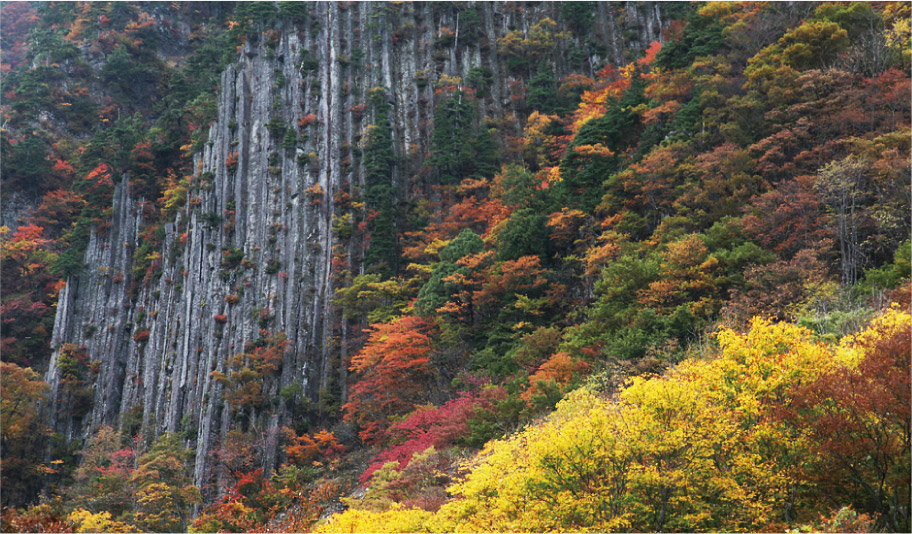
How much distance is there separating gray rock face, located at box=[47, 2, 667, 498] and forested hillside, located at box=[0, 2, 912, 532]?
212 millimetres

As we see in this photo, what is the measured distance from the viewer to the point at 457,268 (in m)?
33.2

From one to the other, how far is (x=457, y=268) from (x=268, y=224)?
1702 cm

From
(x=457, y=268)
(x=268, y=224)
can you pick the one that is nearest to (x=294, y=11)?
(x=268, y=224)

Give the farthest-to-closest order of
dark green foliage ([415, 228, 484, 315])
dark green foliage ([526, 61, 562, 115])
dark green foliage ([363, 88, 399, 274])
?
dark green foliage ([526, 61, 562, 115]), dark green foliage ([363, 88, 399, 274]), dark green foliage ([415, 228, 484, 315])

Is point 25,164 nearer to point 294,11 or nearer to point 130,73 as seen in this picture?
point 130,73

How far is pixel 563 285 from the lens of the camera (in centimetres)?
3039

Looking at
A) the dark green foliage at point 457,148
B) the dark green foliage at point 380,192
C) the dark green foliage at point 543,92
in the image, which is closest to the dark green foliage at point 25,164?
the dark green foliage at point 380,192

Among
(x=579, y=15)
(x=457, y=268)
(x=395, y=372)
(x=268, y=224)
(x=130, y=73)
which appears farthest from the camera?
(x=130, y=73)

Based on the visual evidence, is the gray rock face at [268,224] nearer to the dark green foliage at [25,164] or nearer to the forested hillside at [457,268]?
the forested hillside at [457,268]

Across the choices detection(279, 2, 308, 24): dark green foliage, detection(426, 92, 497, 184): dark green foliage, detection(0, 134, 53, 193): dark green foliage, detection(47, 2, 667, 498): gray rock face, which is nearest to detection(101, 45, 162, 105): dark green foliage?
detection(0, 134, 53, 193): dark green foliage

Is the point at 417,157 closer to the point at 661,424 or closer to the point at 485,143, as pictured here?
the point at 485,143

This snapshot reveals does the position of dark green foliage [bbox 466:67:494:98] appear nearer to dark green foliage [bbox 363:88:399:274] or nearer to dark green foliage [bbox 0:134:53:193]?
dark green foliage [bbox 363:88:399:274]

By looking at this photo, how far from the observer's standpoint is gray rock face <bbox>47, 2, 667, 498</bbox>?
40625mm

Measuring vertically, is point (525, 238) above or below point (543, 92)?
below
